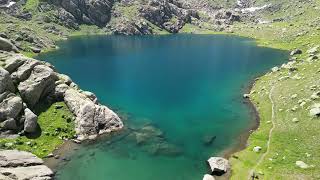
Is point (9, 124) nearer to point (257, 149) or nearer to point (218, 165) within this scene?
point (218, 165)

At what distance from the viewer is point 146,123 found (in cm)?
8356

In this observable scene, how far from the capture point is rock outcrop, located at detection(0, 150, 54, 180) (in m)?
54.2

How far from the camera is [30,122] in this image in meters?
72.1

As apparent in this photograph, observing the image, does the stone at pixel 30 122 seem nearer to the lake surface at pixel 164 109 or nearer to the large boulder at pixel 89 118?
the large boulder at pixel 89 118

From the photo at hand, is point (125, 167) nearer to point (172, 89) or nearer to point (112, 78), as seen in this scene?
point (172, 89)

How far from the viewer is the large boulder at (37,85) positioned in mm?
78100

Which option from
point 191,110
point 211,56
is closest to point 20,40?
point 211,56

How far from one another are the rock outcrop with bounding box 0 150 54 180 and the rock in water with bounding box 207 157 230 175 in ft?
83.4

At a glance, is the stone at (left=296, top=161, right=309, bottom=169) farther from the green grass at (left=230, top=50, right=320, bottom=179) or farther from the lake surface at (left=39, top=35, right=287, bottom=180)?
the lake surface at (left=39, top=35, right=287, bottom=180)

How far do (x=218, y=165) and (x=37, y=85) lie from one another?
4171cm

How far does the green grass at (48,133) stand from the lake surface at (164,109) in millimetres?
5564

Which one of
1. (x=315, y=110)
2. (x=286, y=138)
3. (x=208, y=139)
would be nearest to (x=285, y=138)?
(x=286, y=138)

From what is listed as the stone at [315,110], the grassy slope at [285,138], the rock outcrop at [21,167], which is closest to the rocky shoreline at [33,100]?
the rock outcrop at [21,167]

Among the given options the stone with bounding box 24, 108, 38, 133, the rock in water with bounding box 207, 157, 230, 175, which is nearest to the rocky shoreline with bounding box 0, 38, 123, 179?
the stone with bounding box 24, 108, 38, 133
